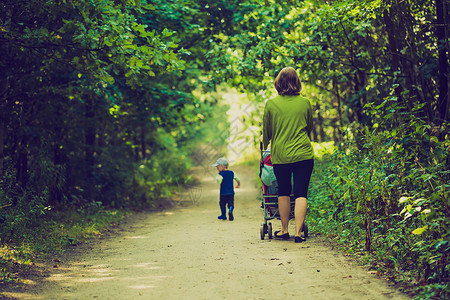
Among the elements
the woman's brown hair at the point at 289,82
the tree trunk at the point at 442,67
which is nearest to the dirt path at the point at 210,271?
the woman's brown hair at the point at 289,82

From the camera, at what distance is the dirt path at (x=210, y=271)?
188 inches

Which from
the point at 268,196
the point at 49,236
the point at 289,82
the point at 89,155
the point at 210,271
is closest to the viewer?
the point at 210,271

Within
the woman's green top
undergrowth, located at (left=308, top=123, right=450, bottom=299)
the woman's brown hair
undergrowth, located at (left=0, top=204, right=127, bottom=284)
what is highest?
the woman's brown hair

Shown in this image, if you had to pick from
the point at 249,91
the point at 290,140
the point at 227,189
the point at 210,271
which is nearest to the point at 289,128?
the point at 290,140

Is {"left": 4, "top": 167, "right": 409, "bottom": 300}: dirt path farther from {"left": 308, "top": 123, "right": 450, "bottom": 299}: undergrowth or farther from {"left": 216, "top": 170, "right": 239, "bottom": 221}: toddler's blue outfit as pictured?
{"left": 216, "top": 170, "right": 239, "bottom": 221}: toddler's blue outfit

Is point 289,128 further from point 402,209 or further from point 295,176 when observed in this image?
point 402,209

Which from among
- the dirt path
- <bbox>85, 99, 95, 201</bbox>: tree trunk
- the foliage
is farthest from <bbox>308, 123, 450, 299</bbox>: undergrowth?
<bbox>85, 99, 95, 201</bbox>: tree trunk

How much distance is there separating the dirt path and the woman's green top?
1.28 metres

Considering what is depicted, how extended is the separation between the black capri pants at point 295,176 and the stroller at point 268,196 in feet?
1.57

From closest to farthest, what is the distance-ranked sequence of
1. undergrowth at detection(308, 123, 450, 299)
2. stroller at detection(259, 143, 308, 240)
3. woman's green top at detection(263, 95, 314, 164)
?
undergrowth at detection(308, 123, 450, 299) < woman's green top at detection(263, 95, 314, 164) < stroller at detection(259, 143, 308, 240)

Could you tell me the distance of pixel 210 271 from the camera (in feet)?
18.7

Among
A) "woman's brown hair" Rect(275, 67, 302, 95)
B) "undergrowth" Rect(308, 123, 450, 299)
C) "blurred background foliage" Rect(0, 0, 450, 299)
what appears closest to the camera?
"undergrowth" Rect(308, 123, 450, 299)

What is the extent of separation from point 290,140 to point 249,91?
9003 millimetres

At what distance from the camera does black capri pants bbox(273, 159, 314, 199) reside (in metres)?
7.06
